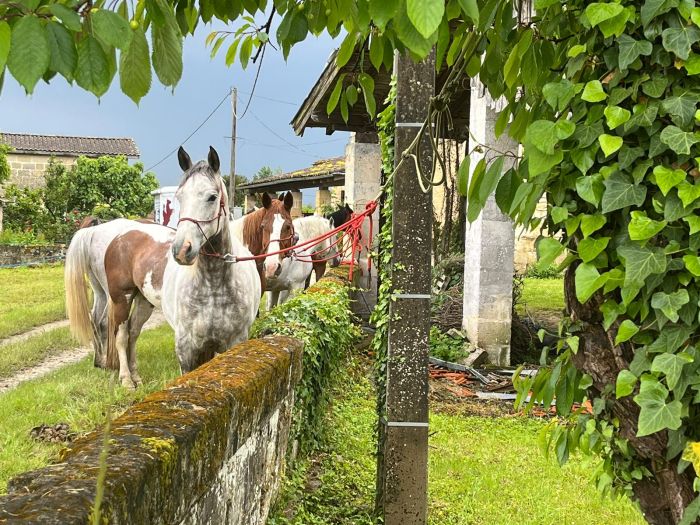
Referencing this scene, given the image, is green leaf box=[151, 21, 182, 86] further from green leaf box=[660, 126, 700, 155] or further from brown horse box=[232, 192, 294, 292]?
brown horse box=[232, 192, 294, 292]

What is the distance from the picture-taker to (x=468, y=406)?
23.7 feet

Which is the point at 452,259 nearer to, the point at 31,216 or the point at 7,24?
the point at 7,24

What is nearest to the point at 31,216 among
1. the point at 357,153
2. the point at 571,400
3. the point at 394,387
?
the point at 357,153

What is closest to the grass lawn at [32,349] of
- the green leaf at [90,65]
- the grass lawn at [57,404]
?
the grass lawn at [57,404]

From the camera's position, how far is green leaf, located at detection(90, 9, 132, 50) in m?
1.17

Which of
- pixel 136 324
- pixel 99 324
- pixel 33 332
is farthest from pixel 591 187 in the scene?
pixel 33 332

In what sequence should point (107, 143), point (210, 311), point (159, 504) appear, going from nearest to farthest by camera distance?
1. point (159, 504)
2. point (210, 311)
3. point (107, 143)

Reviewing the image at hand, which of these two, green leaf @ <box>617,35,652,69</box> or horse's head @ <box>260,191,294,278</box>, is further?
horse's head @ <box>260,191,294,278</box>

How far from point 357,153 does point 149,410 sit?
35.5 ft

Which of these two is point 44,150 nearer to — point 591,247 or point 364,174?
point 364,174

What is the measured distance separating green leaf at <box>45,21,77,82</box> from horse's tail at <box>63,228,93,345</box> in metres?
7.87

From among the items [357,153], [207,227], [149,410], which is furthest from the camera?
[357,153]

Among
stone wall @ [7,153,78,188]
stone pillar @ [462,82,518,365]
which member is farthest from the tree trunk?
stone wall @ [7,153,78,188]

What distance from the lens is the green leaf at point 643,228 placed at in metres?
1.59
